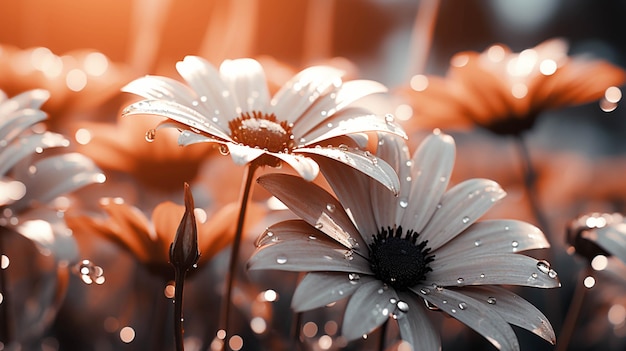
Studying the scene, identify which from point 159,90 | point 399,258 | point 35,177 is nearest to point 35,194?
point 35,177

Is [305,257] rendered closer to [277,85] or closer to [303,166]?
[303,166]

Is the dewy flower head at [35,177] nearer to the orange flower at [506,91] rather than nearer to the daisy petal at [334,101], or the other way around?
the daisy petal at [334,101]

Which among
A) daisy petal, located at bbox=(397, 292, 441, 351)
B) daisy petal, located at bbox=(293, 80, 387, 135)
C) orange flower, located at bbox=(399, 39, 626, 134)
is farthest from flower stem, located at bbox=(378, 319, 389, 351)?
orange flower, located at bbox=(399, 39, 626, 134)

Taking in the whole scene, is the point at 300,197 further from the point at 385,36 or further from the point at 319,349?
the point at 385,36

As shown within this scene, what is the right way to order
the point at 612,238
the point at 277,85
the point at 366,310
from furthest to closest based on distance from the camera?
the point at 277,85 < the point at 612,238 < the point at 366,310

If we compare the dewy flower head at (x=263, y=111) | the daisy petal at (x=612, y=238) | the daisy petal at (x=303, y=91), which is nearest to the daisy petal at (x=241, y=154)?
the dewy flower head at (x=263, y=111)

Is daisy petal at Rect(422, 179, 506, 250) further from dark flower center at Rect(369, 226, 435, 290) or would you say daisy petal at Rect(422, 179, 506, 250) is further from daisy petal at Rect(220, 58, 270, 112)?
daisy petal at Rect(220, 58, 270, 112)

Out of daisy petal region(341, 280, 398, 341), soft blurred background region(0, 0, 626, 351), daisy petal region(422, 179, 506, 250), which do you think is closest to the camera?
daisy petal region(341, 280, 398, 341)
